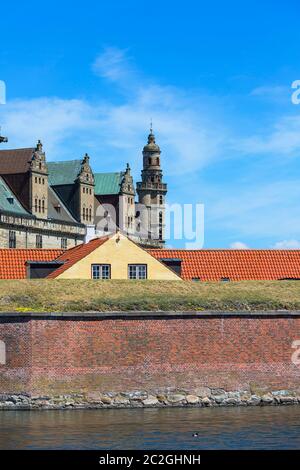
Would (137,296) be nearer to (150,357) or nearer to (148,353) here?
(148,353)

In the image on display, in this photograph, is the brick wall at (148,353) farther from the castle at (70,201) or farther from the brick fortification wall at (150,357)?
the castle at (70,201)

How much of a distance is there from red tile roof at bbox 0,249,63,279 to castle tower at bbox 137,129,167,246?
69595mm

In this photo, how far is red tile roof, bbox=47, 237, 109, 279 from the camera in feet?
144

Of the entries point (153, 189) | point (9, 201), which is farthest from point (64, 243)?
point (153, 189)

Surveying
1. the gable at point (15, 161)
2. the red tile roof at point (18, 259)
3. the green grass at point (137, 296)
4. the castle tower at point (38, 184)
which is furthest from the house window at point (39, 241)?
the green grass at point (137, 296)

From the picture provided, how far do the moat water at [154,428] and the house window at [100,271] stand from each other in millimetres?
9897

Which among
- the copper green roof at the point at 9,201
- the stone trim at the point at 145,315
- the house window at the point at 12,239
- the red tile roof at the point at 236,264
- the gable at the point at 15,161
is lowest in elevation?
the stone trim at the point at 145,315

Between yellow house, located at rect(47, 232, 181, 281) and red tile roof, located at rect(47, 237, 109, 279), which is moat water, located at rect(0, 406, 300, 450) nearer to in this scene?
red tile roof, located at rect(47, 237, 109, 279)


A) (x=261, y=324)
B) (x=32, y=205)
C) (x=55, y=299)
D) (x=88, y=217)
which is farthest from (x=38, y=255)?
(x=88, y=217)

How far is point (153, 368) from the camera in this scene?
121ft

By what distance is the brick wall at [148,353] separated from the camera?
35844mm

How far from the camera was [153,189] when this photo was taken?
121875 millimetres

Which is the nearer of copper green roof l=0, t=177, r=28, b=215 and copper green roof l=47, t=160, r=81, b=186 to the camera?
copper green roof l=0, t=177, r=28, b=215

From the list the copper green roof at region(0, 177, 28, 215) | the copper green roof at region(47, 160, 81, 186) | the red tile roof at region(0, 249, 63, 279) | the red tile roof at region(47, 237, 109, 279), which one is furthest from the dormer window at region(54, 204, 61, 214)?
the red tile roof at region(47, 237, 109, 279)
